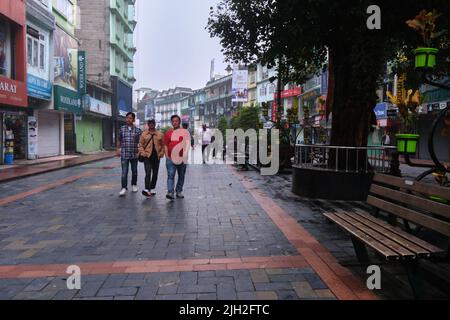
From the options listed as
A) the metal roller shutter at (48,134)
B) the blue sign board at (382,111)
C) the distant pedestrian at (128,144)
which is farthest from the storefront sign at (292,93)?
the distant pedestrian at (128,144)

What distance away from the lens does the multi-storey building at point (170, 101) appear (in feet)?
348

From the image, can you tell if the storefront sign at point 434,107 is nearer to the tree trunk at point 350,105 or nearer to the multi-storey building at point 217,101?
the tree trunk at point 350,105

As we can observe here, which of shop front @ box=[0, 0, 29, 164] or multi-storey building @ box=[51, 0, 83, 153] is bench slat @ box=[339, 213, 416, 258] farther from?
multi-storey building @ box=[51, 0, 83, 153]

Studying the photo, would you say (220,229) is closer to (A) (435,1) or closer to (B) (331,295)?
(B) (331,295)

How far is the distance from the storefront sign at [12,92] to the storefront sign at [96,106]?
33.1 ft

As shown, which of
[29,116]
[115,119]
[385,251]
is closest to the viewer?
[385,251]

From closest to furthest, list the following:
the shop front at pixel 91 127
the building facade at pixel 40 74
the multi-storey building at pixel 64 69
Answer: the building facade at pixel 40 74 → the multi-storey building at pixel 64 69 → the shop front at pixel 91 127

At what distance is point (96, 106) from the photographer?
30.4m

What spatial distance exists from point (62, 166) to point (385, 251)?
15737 mm

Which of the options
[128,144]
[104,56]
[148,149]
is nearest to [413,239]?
[148,149]

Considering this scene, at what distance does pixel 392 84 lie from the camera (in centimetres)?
2877

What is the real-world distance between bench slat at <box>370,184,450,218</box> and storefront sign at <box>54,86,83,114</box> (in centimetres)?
1995
